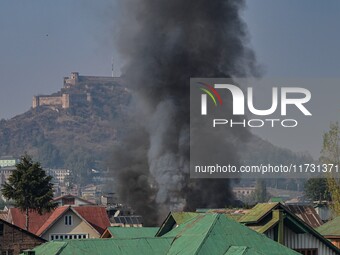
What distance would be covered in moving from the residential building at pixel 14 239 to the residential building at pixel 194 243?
44209 millimetres

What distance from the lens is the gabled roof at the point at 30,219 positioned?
104 m

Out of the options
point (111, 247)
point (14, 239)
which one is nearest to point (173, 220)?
point (111, 247)

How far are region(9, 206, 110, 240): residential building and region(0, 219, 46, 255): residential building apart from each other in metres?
18.2

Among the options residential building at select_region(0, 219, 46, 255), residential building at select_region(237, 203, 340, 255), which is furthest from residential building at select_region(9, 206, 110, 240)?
residential building at select_region(237, 203, 340, 255)

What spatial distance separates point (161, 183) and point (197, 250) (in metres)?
107

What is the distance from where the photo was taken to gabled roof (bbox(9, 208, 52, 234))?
341 feet

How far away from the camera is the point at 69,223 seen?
327 feet

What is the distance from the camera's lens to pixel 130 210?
437ft

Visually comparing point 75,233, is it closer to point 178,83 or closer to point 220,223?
point 178,83

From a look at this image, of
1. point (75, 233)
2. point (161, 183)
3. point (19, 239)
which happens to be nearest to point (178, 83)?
point (161, 183)

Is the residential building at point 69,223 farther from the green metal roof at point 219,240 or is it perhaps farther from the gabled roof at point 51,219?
the green metal roof at point 219,240

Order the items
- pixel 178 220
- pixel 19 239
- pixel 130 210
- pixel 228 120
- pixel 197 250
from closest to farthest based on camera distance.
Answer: pixel 197 250
pixel 178 220
pixel 19 239
pixel 130 210
pixel 228 120

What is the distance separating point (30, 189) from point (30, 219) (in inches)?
203

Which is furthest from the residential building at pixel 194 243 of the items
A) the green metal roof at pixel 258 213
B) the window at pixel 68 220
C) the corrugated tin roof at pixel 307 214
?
the window at pixel 68 220
